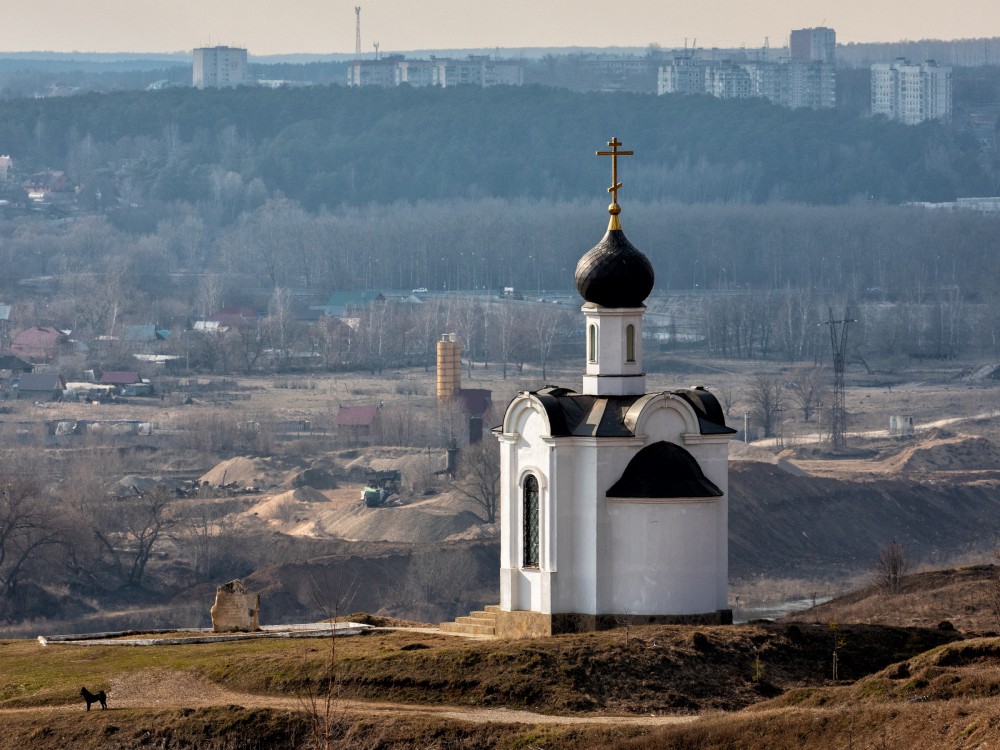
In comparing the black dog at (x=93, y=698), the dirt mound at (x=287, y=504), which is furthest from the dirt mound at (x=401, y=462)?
the black dog at (x=93, y=698)

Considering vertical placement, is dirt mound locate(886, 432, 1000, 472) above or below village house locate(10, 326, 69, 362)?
below

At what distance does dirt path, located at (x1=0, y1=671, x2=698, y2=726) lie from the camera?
19938 millimetres

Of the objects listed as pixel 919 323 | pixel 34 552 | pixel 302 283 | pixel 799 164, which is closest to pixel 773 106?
pixel 799 164

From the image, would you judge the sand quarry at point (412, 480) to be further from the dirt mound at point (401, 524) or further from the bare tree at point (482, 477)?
the bare tree at point (482, 477)

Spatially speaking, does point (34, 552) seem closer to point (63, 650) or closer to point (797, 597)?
point (797, 597)

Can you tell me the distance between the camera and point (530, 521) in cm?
2416

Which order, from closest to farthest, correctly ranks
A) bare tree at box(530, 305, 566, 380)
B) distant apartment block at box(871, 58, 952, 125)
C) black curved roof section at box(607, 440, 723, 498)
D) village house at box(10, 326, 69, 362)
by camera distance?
black curved roof section at box(607, 440, 723, 498) < bare tree at box(530, 305, 566, 380) < village house at box(10, 326, 69, 362) < distant apartment block at box(871, 58, 952, 125)

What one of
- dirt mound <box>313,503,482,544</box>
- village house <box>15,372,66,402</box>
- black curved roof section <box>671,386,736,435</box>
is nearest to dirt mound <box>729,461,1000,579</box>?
dirt mound <box>313,503,482,544</box>

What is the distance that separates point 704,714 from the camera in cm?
2008

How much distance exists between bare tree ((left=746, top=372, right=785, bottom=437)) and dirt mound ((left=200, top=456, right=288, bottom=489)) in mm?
16706

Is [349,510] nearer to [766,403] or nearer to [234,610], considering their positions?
[766,403]

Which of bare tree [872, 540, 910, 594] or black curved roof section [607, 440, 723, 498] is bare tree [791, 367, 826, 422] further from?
black curved roof section [607, 440, 723, 498]

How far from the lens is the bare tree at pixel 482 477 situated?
59.3 m

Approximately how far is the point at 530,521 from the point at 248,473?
43893mm
